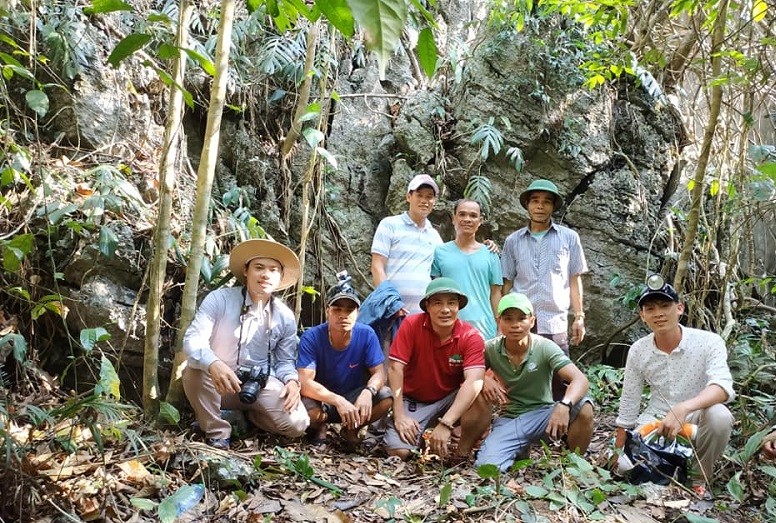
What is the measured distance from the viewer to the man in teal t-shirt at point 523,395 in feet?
12.5

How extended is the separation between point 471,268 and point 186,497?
8.39 feet

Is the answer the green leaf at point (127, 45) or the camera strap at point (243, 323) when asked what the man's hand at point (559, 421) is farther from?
the green leaf at point (127, 45)

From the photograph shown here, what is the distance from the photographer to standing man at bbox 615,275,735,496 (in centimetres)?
345

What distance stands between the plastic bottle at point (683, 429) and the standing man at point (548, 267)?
105 cm

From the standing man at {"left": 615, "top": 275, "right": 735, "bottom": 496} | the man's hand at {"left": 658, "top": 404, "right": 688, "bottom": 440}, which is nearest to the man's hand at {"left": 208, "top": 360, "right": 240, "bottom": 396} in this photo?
the standing man at {"left": 615, "top": 275, "right": 735, "bottom": 496}

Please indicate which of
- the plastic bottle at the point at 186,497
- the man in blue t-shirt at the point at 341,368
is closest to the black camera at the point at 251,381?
the man in blue t-shirt at the point at 341,368

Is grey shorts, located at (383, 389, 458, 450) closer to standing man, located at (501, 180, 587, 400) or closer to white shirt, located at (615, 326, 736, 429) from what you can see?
standing man, located at (501, 180, 587, 400)

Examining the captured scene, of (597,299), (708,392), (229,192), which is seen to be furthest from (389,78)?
(708,392)

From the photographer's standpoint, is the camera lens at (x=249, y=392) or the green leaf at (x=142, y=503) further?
the camera lens at (x=249, y=392)

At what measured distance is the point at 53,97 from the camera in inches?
200

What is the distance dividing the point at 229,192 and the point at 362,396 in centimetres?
275

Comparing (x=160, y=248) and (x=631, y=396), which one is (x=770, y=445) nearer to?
(x=631, y=396)

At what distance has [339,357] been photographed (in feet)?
14.1

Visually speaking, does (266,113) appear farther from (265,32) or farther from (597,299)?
(597,299)
